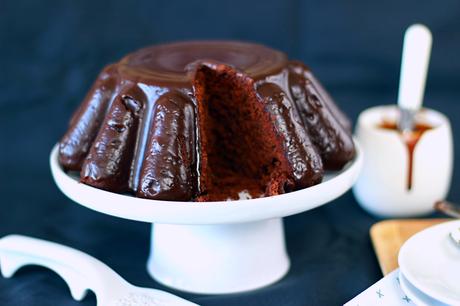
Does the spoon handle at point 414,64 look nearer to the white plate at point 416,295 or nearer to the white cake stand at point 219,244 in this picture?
the white cake stand at point 219,244

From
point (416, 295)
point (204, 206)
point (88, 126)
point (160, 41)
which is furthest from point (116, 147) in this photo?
point (160, 41)

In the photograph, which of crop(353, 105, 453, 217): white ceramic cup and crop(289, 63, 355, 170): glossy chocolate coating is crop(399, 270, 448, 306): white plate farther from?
crop(353, 105, 453, 217): white ceramic cup

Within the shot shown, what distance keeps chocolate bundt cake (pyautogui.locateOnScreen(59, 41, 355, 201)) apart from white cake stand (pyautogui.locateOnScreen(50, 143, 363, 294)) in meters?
0.05

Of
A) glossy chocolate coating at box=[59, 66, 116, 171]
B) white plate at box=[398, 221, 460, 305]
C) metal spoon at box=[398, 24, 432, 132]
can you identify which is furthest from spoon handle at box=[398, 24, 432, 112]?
glossy chocolate coating at box=[59, 66, 116, 171]

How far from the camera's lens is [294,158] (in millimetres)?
1736

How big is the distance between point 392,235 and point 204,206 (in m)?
0.62

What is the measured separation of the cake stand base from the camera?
6.04 feet

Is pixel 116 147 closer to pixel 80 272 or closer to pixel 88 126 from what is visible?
pixel 88 126

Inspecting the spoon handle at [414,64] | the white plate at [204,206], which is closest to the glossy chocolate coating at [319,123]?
the white plate at [204,206]

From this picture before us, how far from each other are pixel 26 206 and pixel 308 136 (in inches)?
38.7

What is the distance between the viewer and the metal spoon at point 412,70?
6.82ft

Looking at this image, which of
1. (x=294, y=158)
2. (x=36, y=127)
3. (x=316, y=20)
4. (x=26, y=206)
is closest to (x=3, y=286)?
(x=26, y=206)

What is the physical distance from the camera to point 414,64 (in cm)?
211

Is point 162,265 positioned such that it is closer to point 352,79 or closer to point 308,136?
point 308,136
